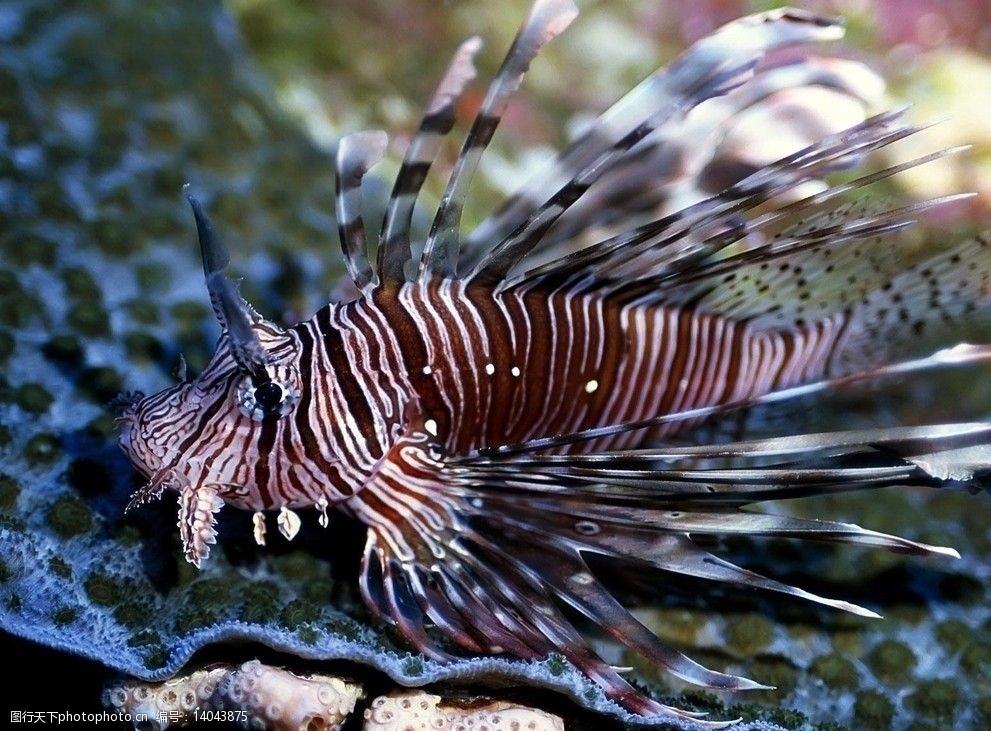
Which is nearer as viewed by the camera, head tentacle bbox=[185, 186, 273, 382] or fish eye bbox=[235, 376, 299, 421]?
head tentacle bbox=[185, 186, 273, 382]

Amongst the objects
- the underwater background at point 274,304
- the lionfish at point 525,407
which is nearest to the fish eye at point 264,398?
the lionfish at point 525,407

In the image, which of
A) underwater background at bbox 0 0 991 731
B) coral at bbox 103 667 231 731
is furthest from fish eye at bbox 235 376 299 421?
coral at bbox 103 667 231 731

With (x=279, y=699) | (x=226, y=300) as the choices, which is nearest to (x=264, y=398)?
(x=226, y=300)

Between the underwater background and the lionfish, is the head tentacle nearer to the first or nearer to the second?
the lionfish

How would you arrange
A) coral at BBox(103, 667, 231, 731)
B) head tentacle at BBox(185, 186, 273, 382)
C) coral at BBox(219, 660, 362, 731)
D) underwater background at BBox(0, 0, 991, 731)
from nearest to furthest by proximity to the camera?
head tentacle at BBox(185, 186, 273, 382), coral at BBox(219, 660, 362, 731), coral at BBox(103, 667, 231, 731), underwater background at BBox(0, 0, 991, 731)

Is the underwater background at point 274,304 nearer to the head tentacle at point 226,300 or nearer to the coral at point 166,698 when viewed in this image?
the coral at point 166,698

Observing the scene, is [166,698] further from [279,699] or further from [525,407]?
[525,407]

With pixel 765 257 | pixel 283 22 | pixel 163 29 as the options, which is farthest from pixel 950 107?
pixel 163 29
